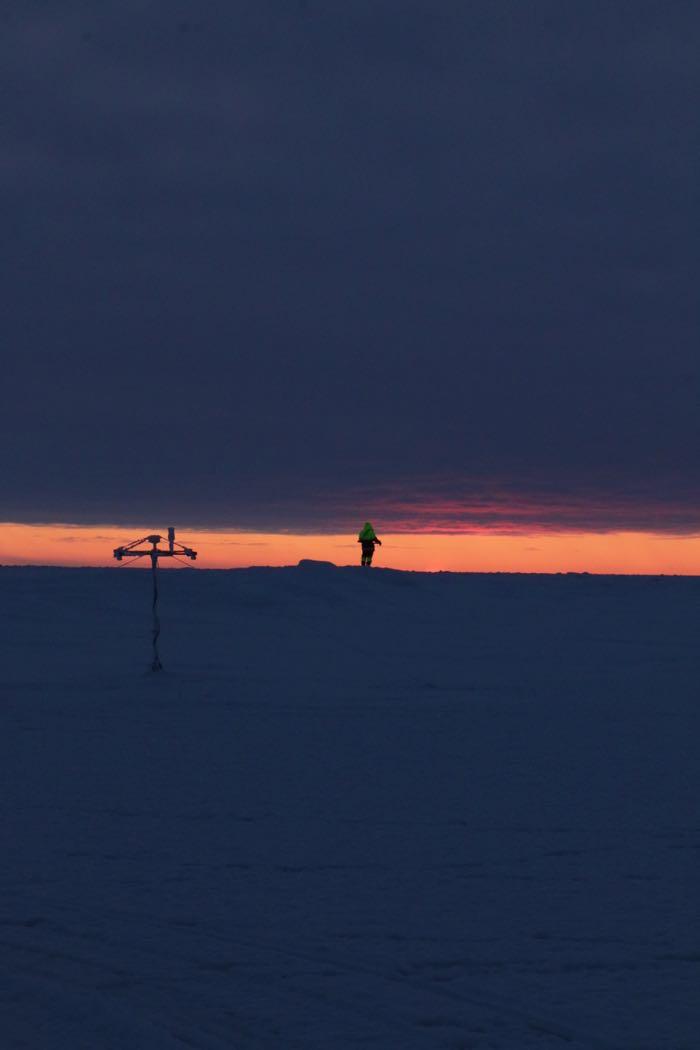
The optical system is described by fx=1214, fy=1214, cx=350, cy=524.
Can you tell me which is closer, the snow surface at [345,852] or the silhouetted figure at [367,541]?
the snow surface at [345,852]

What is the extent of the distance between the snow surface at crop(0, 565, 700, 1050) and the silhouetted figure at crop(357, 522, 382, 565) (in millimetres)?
12457

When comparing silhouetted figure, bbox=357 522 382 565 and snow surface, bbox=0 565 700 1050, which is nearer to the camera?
snow surface, bbox=0 565 700 1050

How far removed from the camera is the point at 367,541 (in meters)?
34.2

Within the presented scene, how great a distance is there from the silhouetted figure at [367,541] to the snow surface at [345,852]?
40.9 feet

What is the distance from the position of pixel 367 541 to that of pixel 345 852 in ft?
83.0

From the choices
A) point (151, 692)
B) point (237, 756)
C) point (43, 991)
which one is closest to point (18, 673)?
point (151, 692)

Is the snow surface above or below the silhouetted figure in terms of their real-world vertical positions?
below

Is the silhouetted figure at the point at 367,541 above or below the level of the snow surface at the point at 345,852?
above

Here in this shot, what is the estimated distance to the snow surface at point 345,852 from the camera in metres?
5.96

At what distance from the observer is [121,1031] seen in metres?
5.64

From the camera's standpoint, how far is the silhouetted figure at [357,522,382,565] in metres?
33.9

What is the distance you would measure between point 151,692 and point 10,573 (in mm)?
12444

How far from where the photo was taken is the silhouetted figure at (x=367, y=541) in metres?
33.9

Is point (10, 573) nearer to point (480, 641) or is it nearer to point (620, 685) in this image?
point (480, 641)
